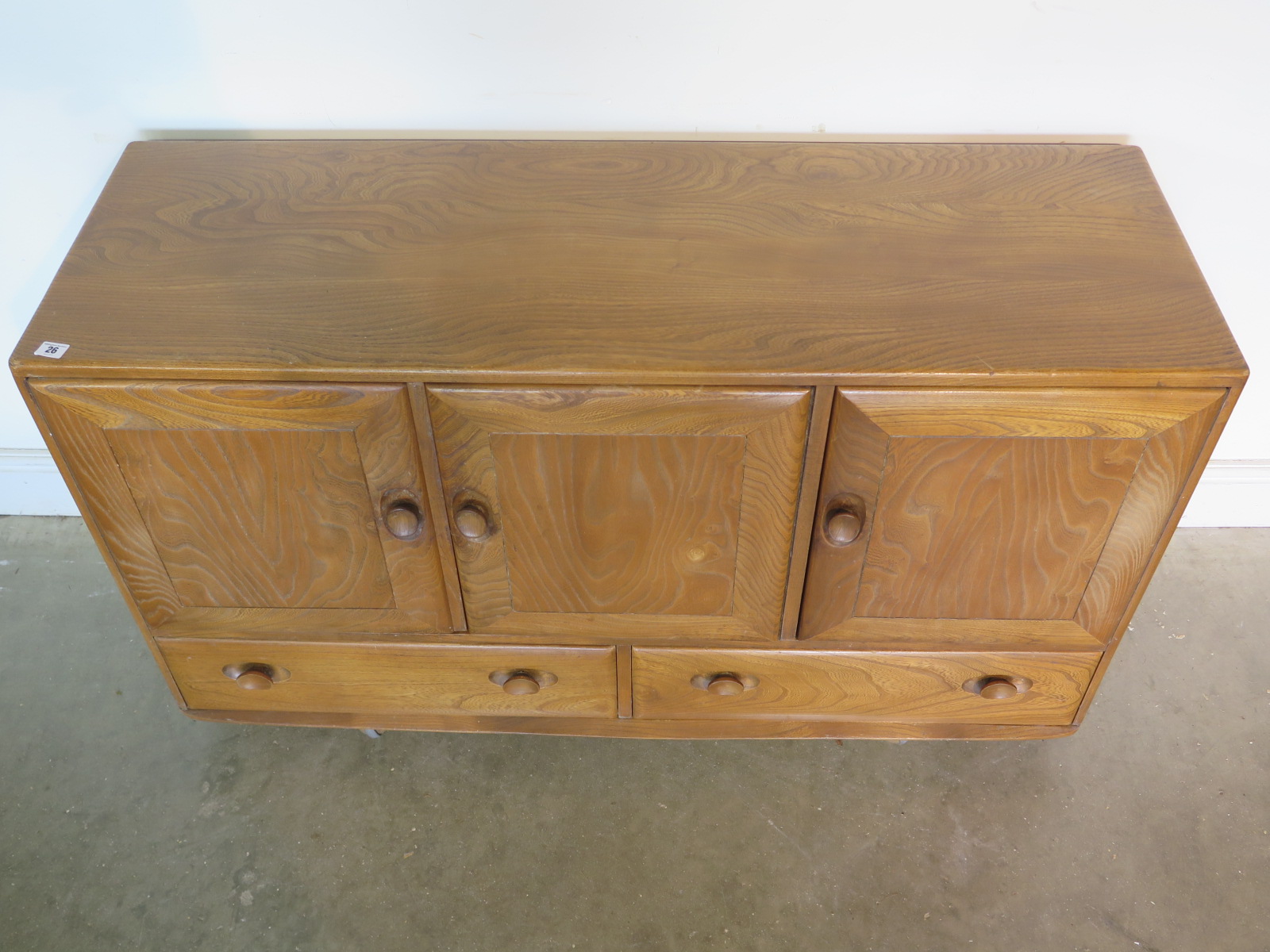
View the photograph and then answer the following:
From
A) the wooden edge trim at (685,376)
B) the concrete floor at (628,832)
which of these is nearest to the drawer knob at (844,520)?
the wooden edge trim at (685,376)

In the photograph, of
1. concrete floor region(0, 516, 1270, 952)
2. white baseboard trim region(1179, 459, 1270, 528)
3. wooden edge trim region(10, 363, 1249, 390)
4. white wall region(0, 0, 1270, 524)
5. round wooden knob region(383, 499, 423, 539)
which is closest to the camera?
wooden edge trim region(10, 363, 1249, 390)

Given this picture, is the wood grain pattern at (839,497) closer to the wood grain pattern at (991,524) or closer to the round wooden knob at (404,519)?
the wood grain pattern at (991,524)

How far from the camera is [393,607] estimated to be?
104 centimetres

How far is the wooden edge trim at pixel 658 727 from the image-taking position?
117 centimetres

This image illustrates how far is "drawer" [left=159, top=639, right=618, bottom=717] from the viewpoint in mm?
1099

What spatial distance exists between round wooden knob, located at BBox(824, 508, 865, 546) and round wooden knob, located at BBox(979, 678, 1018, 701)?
30cm

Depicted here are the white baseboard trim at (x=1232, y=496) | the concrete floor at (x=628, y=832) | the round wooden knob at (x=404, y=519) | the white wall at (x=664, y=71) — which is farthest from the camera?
the white baseboard trim at (x=1232, y=496)

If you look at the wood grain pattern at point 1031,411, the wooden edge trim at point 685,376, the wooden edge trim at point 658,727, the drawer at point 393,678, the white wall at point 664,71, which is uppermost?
the white wall at point 664,71

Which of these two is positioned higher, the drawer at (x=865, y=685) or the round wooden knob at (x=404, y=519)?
the round wooden knob at (x=404, y=519)

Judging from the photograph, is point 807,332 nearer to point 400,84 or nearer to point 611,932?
point 400,84

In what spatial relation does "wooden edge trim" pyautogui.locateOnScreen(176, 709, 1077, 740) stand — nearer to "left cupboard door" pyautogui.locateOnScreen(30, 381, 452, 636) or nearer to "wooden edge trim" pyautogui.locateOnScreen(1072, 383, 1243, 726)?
"wooden edge trim" pyautogui.locateOnScreen(1072, 383, 1243, 726)

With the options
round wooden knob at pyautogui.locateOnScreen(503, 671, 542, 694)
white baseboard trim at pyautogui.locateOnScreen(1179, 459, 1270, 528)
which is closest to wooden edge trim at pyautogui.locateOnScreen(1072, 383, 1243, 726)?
white baseboard trim at pyautogui.locateOnScreen(1179, 459, 1270, 528)

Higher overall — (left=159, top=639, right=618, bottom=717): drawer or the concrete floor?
(left=159, top=639, right=618, bottom=717): drawer

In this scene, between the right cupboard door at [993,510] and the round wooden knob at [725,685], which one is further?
the round wooden knob at [725,685]
